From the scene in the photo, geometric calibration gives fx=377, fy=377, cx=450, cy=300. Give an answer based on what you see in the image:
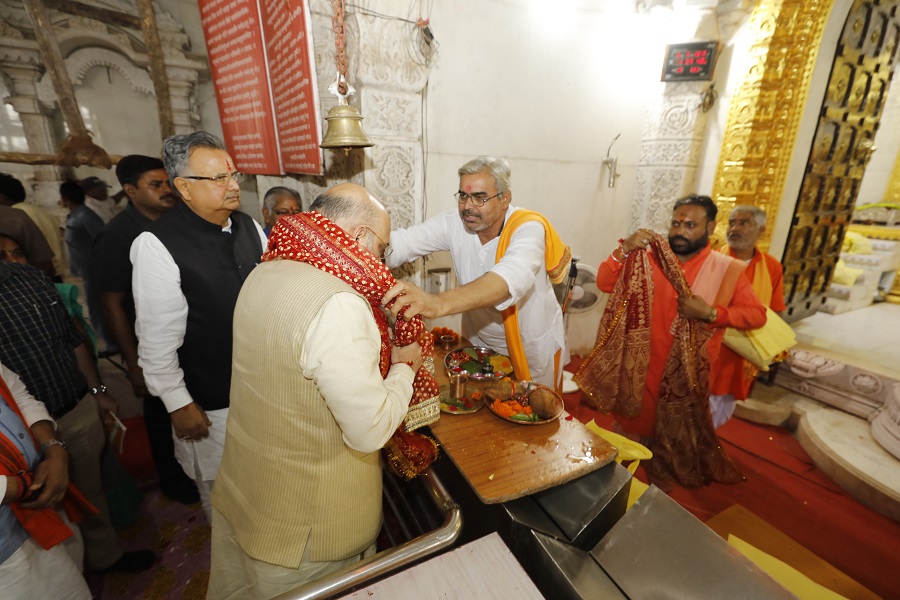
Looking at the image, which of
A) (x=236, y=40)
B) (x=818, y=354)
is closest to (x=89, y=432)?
(x=236, y=40)

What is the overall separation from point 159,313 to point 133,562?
188cm

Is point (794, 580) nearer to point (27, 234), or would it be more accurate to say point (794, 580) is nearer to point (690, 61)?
point (690, 61)

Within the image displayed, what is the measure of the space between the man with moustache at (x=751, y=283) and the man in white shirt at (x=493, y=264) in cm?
156

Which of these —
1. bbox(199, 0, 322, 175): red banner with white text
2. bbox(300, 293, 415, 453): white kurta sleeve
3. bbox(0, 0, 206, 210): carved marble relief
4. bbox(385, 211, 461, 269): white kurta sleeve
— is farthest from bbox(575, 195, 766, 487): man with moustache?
bbox(0, 0, 206, 210): carved marble relief

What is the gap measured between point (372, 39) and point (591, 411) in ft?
14.1

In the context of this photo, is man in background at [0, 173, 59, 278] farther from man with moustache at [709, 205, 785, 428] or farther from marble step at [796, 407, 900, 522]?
marble step at [796, 407, 900, 522]

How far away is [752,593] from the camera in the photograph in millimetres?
1102

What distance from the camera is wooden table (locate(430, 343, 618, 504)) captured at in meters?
1.47

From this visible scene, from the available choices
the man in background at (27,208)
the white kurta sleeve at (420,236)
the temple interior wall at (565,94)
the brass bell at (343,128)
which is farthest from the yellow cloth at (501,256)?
the man in background at (27,208)

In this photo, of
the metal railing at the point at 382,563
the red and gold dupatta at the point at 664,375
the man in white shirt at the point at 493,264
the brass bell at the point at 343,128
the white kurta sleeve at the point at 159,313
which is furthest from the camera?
the red and gold dupatta at the point at 664,375

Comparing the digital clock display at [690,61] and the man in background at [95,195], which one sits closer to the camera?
the digital clock display at [690,61]

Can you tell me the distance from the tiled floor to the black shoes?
274 inches

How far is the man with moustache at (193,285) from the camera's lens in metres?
1.90

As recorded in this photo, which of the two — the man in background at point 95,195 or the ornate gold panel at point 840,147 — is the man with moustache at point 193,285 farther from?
the ornate gold panel at point 840,147
